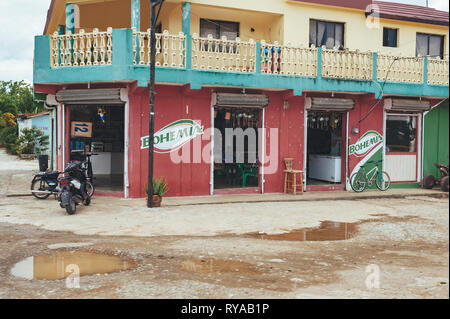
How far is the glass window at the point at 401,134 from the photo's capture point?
55.2ft

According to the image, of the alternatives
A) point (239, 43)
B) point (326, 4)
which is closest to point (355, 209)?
point (239, 43)

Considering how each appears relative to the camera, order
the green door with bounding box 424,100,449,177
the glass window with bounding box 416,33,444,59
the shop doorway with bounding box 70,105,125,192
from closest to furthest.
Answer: the green door with bounding box 424,100,449,177, the shop doorway with bounding box 70,105,125,192, the glass window with bounding box 416,33,444,59

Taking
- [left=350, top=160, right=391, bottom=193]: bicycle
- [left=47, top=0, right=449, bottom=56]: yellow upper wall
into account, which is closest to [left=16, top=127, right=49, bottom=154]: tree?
[left=47, top=0, right=449, bottom=56]: yellow upper wall

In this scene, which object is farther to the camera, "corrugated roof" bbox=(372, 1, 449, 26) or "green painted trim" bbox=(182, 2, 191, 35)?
"corrugated roof" bbox=(372, 1, 449, 26)

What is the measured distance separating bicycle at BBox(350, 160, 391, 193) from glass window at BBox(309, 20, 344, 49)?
4667 millimetres

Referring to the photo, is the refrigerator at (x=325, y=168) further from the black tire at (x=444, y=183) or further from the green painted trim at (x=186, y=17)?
the green painted trim at (x=186, y=17)

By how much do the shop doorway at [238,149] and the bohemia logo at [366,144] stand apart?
365 cm

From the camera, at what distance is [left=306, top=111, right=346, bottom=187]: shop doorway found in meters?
16.2

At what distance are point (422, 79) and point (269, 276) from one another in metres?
13.0

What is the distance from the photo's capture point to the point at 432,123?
17.4 meters

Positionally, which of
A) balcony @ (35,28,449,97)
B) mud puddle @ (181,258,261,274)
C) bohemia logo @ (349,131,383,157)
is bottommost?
mud puddle @ (181,258,261,274)

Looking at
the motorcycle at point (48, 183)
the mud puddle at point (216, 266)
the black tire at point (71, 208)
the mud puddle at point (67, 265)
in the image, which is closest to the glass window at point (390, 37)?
the motorcycle at point (48, 183)

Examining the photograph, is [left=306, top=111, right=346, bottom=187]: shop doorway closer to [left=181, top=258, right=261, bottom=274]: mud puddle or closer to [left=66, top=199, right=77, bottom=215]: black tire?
[left=66, top=199, right=77, bottom=215]: black tire
